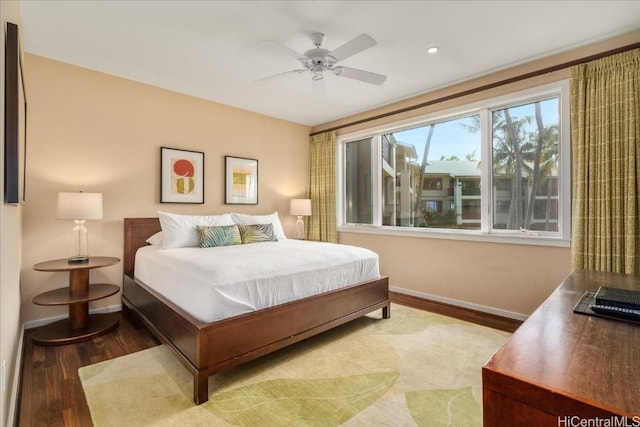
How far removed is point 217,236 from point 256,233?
1.63ft

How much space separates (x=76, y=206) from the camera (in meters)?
2.78

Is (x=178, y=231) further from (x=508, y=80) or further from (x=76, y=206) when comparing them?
(x=508, y=80)

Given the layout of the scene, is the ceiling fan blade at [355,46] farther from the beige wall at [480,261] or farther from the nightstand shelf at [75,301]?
the nightstand shelf at [75,301]

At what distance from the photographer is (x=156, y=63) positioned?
315 cm

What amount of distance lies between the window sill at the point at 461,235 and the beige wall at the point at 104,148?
190 centimetres

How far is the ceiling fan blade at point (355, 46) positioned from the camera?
220 centimetres

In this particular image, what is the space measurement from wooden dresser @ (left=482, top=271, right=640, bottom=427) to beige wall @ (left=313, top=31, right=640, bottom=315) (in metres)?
2.29

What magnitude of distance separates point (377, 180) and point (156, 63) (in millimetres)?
3092

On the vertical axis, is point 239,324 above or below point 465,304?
above

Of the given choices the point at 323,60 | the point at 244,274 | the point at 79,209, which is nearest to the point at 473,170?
the point at 323,60

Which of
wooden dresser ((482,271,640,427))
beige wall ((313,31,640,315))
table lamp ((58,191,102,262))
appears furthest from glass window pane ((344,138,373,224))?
wooden dresser ((482,271,640,427))

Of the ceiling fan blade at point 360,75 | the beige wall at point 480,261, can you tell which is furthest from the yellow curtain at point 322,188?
the ceiling fan blade at point 360,75

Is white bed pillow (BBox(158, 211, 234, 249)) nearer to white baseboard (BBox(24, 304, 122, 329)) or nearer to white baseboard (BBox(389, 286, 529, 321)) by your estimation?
white baseboard (BBox(24, 304, 122, 329))
